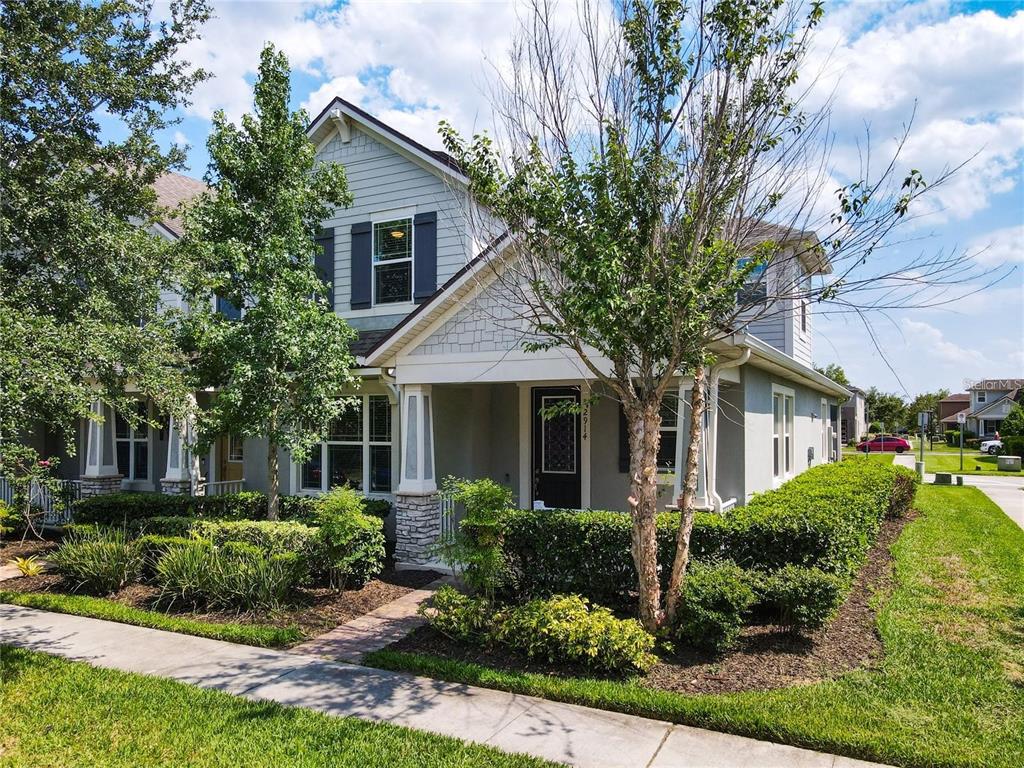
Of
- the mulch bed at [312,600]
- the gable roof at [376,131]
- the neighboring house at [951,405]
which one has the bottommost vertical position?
the mulch bed at [312,600]

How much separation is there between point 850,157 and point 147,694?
751 centimetres

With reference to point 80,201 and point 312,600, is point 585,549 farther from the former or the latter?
point 80,201

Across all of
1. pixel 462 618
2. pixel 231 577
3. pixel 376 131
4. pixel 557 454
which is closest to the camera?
pixel 462 618

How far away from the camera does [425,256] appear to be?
11.5m

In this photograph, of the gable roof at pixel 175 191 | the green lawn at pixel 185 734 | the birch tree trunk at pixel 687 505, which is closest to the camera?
the green lawn at pixel 185 734

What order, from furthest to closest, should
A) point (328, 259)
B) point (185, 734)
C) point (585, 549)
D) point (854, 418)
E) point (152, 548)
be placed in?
1. point (854, 418)
2. point (328, 259)
3. point (152, 548)
4. point (585, 549)
5. point (185, 734)

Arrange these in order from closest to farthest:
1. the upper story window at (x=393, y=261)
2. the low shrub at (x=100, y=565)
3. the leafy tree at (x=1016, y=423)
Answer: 1. the low shrub at (x=100, y=565)
2. the upper story window at (x=393, y=261)
3. the leafy tree at (x=1016, y=423)

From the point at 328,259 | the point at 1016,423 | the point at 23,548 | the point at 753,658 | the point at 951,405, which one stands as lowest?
the point at 23,548

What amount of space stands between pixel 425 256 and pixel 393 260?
30.5 inches

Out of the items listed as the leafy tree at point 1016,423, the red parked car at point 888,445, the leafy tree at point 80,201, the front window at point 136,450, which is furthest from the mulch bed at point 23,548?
the red parked car at point 888,445

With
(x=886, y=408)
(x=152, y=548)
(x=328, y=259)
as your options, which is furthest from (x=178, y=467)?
(x=886, y=408)

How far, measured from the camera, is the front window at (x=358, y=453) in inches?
460

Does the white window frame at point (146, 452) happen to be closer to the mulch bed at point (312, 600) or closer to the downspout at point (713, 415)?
the mulch bed at point (312, 600)

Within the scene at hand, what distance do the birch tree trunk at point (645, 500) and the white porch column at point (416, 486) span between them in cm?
428
